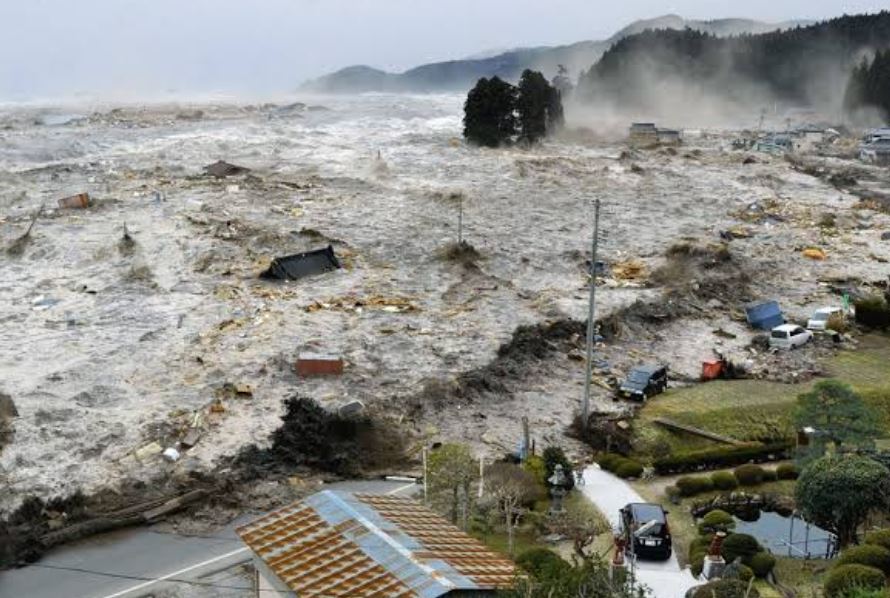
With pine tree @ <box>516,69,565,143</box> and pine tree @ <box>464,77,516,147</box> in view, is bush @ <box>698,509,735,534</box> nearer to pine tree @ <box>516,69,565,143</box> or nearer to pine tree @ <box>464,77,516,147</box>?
pine tree @ <box>464,77,516,147</box>

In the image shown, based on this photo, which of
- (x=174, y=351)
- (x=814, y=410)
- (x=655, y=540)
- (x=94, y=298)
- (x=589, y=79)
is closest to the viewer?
(x=655, y=540)

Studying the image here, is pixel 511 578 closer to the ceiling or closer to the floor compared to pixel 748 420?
closer to the ceiling

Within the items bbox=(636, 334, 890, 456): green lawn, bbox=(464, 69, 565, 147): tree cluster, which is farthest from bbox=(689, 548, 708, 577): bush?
bbox=(464, 69, 565, 147): tree cluster

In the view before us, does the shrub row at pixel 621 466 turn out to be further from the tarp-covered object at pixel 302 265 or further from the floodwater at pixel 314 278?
the tarp-covered object at pixel 302 265

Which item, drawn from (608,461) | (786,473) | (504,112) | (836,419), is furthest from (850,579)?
(504,112)

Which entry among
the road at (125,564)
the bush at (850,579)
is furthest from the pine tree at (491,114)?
the bush at (850,579)

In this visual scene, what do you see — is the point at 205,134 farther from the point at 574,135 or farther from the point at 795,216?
the point at 795,216

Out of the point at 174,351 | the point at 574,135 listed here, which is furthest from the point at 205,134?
the point at 174,351
